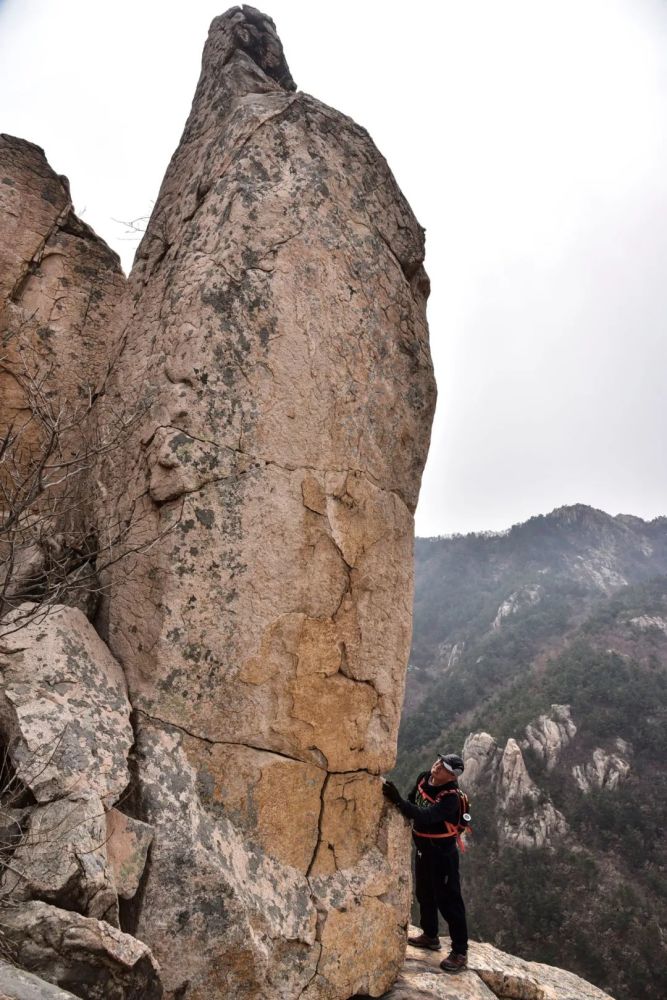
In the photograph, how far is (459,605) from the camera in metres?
66.1

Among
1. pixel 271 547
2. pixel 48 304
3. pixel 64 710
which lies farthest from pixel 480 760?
pixel 64 710

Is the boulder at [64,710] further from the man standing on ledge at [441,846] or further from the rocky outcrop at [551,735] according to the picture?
the rocky outcrop at [551,735]

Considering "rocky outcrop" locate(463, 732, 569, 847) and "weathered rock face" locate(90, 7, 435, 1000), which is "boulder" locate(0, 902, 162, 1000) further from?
"rocky outcrop" locate(463, 732, 569, 847)

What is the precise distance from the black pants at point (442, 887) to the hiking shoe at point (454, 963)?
0.04 meters

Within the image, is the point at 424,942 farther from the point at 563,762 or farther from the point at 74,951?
the point at 563,762

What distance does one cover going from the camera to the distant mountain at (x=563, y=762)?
70.4 feet

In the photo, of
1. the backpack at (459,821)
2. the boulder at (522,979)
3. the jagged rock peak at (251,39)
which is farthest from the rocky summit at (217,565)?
the boulder at (522,979)

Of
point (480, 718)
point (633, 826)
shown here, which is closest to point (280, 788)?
point (633, 826)

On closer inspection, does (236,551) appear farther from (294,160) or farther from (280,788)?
(294,160)

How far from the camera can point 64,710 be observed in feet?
9.43

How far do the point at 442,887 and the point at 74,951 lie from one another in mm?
2860

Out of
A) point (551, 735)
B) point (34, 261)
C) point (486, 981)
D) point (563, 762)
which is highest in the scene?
point (34, 261)

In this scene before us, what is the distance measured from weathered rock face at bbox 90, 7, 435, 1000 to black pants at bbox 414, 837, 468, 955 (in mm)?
403

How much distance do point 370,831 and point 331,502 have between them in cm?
206
